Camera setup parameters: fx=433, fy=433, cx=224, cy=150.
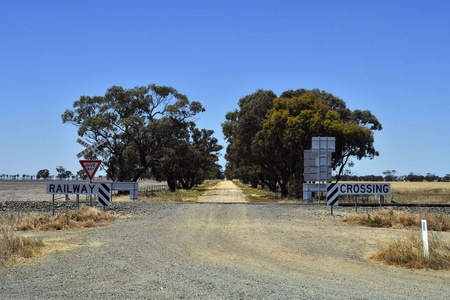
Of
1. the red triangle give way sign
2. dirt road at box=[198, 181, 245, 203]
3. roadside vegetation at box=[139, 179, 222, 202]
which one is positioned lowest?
dirt road at box=[198, 181, 245, 203]

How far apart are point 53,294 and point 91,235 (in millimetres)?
7365

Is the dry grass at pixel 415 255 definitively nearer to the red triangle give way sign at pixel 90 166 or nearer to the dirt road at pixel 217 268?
the dirt road at pixel 217 268

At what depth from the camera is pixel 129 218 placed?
64.6ft

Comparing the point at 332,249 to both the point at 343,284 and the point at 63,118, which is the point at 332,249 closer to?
the point at 343,284

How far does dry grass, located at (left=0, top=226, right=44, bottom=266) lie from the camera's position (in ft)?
31.3

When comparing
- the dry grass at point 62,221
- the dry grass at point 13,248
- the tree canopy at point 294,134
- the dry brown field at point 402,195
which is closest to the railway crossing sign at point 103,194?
the dry grass at point 62,221

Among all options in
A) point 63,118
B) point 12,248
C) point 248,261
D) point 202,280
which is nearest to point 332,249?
point 248,261

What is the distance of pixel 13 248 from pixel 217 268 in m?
4.95

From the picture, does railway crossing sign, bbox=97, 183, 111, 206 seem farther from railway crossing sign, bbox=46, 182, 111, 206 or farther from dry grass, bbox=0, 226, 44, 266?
dry grass, bbox=0, 226, 44, 266

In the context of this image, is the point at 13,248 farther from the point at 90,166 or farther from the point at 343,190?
the point at 343,190

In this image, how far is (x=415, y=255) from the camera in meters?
9.59

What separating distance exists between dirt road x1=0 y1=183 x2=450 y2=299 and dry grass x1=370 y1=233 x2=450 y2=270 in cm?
42

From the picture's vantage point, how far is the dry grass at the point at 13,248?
9544 mm

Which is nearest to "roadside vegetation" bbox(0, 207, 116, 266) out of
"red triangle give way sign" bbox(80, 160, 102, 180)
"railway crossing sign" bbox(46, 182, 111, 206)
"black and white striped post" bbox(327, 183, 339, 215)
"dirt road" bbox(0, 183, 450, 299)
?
"dirt road" bbox(0, 183, 450, 299)
